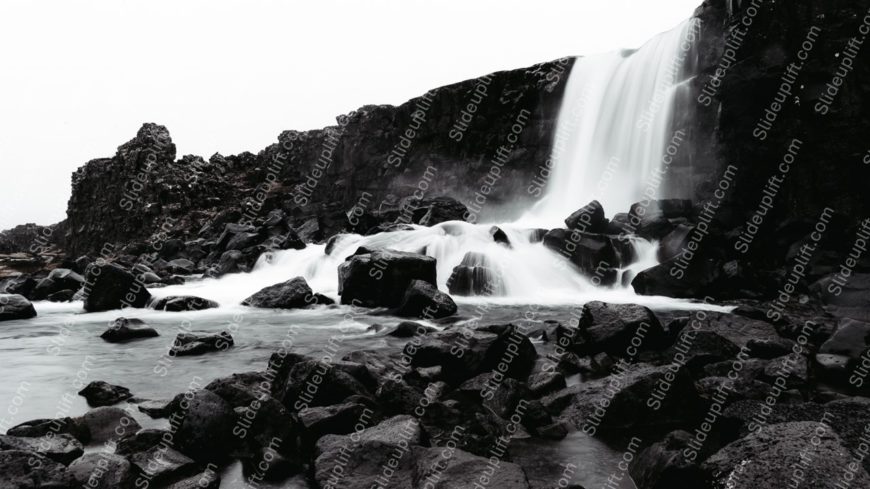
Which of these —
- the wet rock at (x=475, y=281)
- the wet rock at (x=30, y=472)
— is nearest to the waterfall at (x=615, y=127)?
the wet rock at (x=475, y=281)

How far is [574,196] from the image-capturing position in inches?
1225

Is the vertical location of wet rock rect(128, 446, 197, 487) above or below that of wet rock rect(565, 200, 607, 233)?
above

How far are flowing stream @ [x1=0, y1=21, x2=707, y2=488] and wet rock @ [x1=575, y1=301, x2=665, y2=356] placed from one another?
9.58ft

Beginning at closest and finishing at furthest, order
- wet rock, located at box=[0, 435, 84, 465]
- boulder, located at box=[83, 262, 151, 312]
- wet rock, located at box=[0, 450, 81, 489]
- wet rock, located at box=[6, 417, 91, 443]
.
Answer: wet rock, located at box=[0, 450, 81, 489]
wet rock, located at box=[0, 435, 84, 465]
wet rock, located at box=[6, 417, 91, 443]
boulder, located at box=[83, 262, 151, 312]

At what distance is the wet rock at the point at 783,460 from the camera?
3.51 metres

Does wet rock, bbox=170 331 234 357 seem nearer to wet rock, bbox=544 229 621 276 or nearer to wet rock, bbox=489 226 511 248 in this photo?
wet rock, bbox=489 226 511 248

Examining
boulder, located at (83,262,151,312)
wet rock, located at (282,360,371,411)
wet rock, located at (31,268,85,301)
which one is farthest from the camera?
wet rock, located at (31,268,85,301)

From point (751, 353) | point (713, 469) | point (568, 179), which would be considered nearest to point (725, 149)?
point (568, 179)

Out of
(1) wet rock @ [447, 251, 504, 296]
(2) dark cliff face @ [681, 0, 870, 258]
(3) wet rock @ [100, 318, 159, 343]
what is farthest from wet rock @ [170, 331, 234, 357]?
(2) dark cliff face @ [681, 0, 870, 258]

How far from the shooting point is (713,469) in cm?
385

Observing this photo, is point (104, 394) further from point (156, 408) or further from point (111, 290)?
point (111, 290)

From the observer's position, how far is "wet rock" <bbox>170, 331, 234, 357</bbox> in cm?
908

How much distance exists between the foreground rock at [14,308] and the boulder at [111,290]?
1.33 meters

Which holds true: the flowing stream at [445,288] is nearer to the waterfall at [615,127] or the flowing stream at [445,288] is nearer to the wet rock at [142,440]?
the waterfall at [615,127]
